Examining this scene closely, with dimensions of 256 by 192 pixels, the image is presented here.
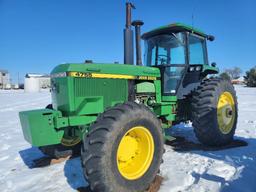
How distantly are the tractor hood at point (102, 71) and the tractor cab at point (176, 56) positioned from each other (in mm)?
718

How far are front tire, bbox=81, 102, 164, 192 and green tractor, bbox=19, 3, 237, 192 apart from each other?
11mm

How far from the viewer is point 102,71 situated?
420 cm

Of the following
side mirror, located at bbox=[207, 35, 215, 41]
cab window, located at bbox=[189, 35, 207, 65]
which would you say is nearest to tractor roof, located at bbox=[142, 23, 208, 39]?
cab window, located at bbox=[189, 35, 207, 65]

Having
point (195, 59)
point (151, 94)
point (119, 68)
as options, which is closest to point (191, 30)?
point (195, 59)

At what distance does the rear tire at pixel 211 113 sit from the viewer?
5.36 meters

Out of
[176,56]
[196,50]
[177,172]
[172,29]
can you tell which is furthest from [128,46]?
[177,172]

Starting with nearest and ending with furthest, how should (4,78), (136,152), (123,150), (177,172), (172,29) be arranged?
1. (123,150)
2. (136,152)
3. (177,172)
4. (172,29)
5. (4,78)

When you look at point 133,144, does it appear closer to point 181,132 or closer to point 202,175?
point 202,175

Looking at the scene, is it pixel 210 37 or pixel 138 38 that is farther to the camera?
pixel 210 37

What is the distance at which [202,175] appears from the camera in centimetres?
395

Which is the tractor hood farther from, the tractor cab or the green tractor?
the tractor cab

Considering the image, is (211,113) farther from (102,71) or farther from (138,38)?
(102,71)

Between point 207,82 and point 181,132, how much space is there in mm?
1885

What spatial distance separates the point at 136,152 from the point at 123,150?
238 millimetres
